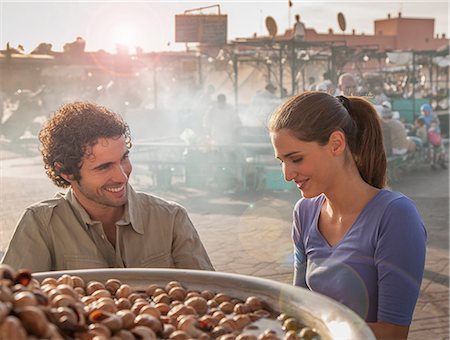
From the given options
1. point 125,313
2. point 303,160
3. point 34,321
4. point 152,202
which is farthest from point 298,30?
point 34,321

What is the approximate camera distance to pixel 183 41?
1596 centimetres

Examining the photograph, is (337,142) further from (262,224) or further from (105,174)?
(262,224)

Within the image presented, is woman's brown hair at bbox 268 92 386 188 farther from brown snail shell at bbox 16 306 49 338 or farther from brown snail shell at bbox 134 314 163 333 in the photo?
brown snail shell at bbox 16 306 49 338

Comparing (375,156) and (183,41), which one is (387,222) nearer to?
(375,156)

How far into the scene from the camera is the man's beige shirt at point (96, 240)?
281 cm

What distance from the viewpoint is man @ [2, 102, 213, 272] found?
2826 millimetres

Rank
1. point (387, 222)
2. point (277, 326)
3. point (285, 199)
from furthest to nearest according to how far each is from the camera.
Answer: point (285, 199)
point (387, 222)
point (277, 326)

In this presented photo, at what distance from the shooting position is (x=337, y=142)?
2555mm

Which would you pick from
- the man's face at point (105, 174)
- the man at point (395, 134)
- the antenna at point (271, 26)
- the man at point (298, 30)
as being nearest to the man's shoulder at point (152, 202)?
the man's face at point (105, 174)

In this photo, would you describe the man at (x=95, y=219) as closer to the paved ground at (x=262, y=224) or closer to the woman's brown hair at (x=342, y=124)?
the woman's brown hair at (x=342, y=124)

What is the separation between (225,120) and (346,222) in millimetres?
10044

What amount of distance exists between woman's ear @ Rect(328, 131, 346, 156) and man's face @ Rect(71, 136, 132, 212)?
2.73 ft

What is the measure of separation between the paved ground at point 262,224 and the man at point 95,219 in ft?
8.34

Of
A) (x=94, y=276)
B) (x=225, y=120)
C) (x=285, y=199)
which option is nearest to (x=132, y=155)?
(x=225, y=120)
